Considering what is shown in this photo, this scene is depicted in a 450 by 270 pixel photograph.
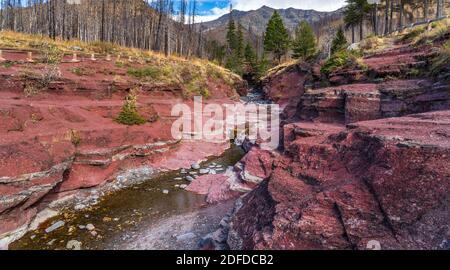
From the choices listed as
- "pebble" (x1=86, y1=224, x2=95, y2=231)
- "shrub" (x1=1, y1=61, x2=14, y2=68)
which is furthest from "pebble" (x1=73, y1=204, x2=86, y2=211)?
A: "shrub" (x1=1, y1=61, x2=14, y2=68)

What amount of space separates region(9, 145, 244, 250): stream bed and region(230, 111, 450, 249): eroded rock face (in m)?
2.61

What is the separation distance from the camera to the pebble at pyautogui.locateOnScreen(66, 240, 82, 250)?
8.48 m

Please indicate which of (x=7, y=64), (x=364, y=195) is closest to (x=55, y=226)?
(x=364, y=195)

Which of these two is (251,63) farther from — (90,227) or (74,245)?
(74,245)

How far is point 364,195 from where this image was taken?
5469 millimetres

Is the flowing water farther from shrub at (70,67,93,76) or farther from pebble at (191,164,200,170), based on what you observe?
shrub at (70,67,93,76)

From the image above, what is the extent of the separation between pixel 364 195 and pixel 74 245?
836 centimetres

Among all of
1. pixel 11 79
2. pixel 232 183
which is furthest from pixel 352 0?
pixel 11 79

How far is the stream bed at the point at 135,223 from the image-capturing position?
8727 mm

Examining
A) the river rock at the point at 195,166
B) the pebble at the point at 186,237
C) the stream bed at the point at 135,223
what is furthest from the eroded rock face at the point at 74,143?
the pebble at the point at 186,237

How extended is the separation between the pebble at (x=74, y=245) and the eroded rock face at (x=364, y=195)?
5.02 meters

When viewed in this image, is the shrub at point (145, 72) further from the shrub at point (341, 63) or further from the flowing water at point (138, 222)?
the shrub at point (341, 63)

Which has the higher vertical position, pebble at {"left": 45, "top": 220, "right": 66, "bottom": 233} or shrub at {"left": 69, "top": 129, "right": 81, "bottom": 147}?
shrub at {"left": 69, "top": 129, "right": 81, "bottom": 147}
